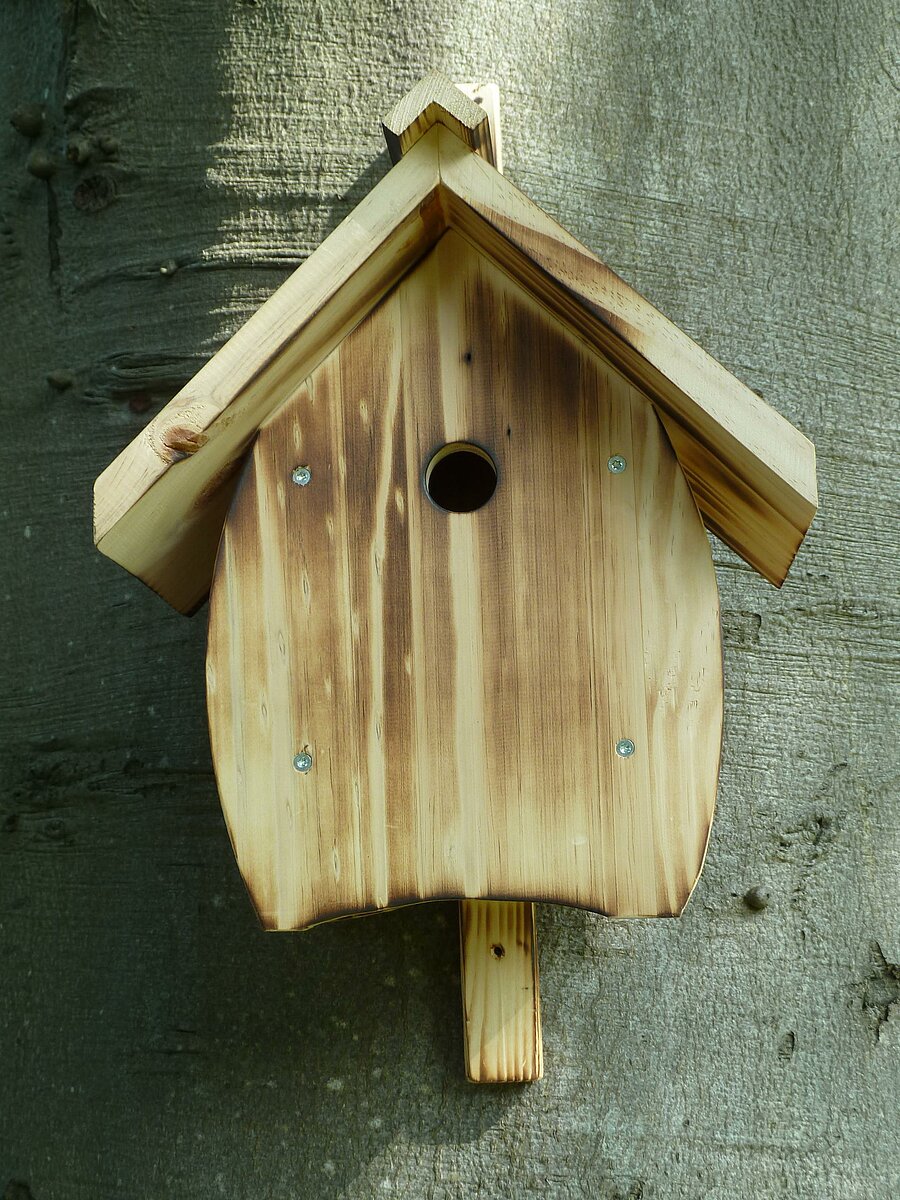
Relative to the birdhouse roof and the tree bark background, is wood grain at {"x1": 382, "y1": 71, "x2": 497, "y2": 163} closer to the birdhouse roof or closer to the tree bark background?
the birdhouse roof

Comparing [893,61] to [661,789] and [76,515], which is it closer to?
[661,789]

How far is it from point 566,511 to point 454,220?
1.20ft

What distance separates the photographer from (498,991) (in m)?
1.43

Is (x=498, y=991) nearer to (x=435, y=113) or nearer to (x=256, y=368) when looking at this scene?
(x=256, y=368)

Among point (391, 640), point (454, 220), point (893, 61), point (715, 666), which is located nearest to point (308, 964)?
point (391, 640)

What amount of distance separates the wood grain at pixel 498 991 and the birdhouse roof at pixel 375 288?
58 centimetres

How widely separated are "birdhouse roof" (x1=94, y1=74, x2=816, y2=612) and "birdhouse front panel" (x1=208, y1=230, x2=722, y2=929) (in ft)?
0.16

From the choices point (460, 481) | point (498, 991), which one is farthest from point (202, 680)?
point (498, 991)

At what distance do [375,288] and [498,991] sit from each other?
2.79 ft

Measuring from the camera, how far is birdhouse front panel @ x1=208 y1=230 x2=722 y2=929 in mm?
1296

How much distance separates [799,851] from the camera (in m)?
1.59

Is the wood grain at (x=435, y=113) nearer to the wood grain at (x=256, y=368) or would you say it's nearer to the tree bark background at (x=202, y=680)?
the wood grain at (x=256, y=368)

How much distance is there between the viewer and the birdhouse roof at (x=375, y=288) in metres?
1.26

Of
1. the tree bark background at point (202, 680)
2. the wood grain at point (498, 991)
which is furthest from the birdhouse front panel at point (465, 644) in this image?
the tree bark background at point (202, 680)
